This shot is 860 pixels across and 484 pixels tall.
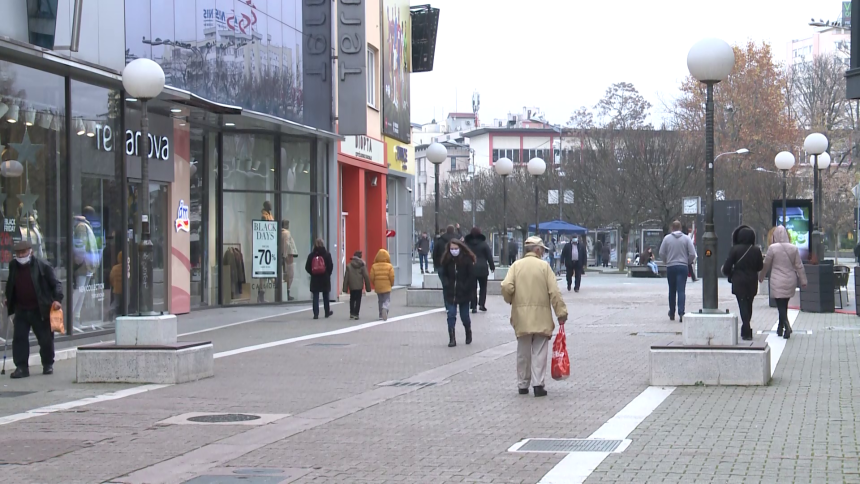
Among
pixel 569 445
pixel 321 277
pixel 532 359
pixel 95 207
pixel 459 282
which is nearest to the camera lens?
pixel 569 445

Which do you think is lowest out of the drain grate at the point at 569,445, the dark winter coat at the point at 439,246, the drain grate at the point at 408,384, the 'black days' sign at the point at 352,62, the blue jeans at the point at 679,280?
the drain grate at the point at 569,445

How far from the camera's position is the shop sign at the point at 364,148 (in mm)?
30252

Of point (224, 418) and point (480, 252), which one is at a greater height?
point (480, 252)

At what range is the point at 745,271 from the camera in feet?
52.1

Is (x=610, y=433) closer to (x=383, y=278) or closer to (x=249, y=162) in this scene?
(x=383, y=278)

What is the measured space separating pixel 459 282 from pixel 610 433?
798 cm

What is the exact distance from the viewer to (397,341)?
57.9ft

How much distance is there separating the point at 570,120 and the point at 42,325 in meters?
60.8

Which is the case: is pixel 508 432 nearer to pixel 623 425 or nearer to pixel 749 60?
pixel 623 425

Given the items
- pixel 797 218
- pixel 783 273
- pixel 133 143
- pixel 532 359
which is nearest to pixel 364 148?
pixel 797 218

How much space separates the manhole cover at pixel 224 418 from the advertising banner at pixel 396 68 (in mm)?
24174

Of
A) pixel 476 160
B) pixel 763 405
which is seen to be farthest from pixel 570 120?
pixel 763 405

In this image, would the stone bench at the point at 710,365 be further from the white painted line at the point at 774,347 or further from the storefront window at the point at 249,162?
the storefront window at the point at 249,162

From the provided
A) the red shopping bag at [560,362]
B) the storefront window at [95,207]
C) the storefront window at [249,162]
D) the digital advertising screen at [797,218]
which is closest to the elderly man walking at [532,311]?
the red shopping bag at [560,362]
